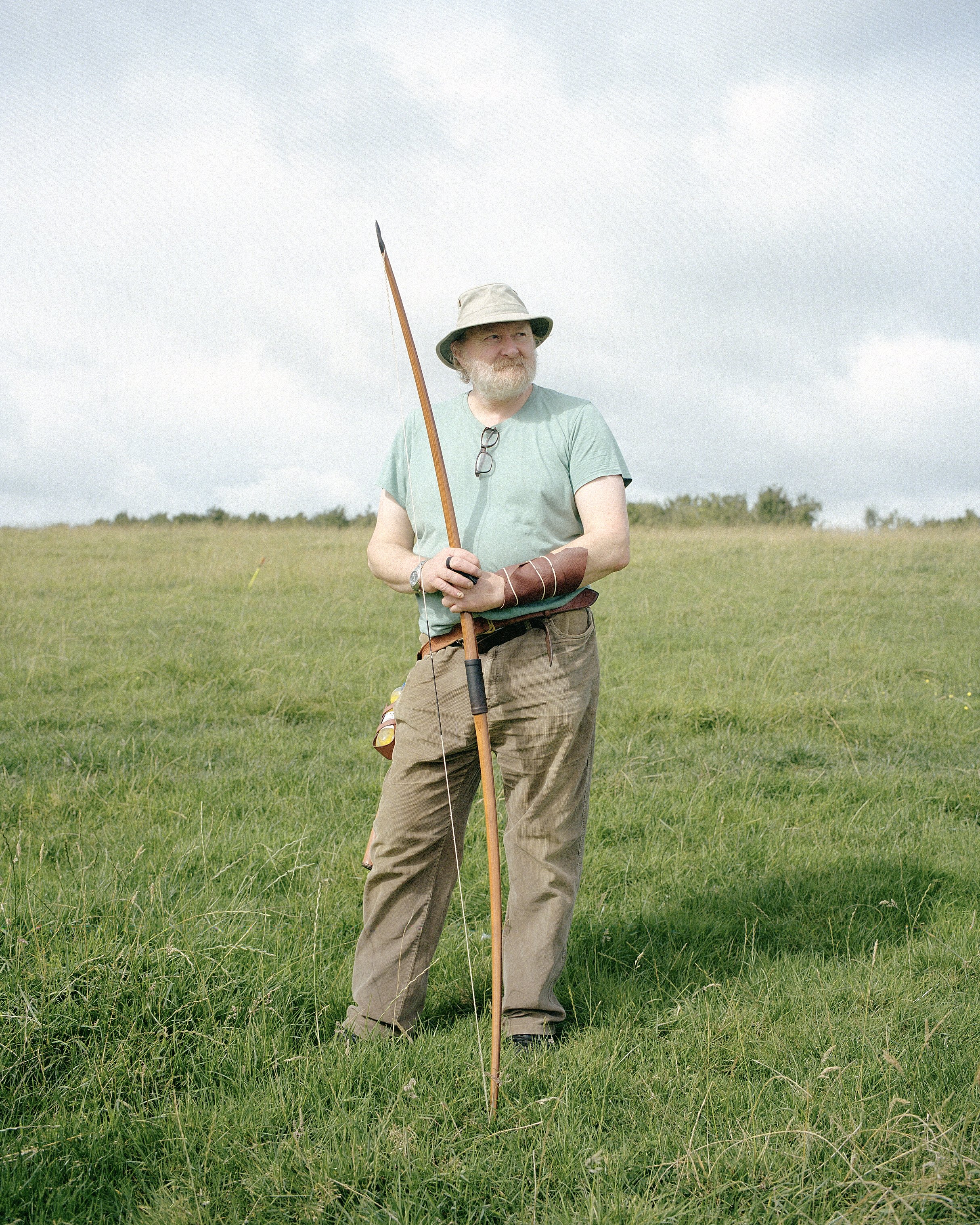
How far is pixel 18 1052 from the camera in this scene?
321 cm

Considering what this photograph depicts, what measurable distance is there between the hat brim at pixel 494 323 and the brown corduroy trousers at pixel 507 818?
1.06 m

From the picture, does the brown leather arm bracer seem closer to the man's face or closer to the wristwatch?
the wristwatch

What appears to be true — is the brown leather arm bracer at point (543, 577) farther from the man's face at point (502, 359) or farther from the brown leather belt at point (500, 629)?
the man's face at point (502, 359)

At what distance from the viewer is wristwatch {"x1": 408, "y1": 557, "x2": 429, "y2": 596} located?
3506 millimetres

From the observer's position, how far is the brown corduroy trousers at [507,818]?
11.7 feet

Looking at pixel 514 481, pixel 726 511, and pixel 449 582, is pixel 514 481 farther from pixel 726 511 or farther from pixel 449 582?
pixel 726 511

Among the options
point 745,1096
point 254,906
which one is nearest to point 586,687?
point 745,1096

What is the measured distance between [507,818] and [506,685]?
1.71 feet

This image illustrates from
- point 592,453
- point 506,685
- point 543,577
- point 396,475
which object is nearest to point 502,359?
point 592,453

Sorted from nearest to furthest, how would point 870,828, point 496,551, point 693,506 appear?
point 496,551 < point 870,828 < point 693,506

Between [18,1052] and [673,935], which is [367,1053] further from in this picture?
[673,935]

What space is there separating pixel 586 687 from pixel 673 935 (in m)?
1.48

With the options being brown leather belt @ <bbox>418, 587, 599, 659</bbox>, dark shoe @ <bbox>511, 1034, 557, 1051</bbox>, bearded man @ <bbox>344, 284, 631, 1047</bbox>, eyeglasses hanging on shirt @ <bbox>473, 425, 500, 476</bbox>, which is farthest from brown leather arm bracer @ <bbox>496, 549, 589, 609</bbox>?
dark shoe @ <bbox>511, 1034, 557, 1051</bbox>

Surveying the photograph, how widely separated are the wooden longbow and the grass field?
217 mm
